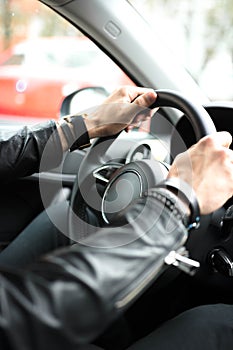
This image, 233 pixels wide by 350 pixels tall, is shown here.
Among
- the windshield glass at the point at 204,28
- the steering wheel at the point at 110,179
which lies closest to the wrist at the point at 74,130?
the steering wheel at the point at 110,179

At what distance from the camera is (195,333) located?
3.41ft

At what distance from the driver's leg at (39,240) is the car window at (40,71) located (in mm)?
877

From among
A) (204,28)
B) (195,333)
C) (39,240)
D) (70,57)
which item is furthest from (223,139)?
(70,57)

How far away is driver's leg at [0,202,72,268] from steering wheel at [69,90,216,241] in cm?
16

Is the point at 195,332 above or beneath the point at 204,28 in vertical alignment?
beneath

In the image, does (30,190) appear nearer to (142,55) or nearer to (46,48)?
(142,55)

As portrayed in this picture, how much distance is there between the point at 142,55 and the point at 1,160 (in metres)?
0.59

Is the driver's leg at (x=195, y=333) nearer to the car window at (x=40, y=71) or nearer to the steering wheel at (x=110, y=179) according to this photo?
the steering wheel at (x=110, y=179)

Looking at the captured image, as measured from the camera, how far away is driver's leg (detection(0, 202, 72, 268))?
1481 mm

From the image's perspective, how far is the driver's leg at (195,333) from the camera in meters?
1.01

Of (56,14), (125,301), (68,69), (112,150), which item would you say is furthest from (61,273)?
(68,69)

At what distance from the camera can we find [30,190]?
1.85 m

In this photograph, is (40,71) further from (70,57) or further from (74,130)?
(74,130)

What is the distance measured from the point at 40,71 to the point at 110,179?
6.63 ft
